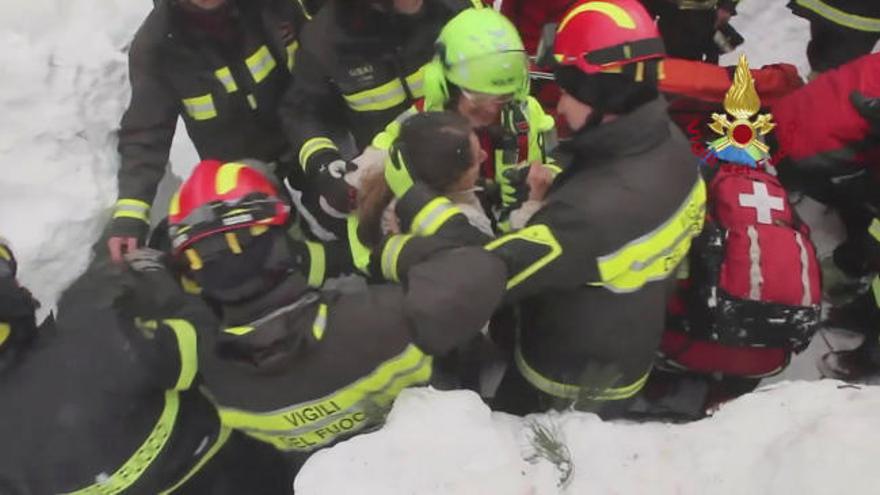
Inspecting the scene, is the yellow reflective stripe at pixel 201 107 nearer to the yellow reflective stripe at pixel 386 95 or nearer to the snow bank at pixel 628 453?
the yellow reflective stripe at pixel 386 95

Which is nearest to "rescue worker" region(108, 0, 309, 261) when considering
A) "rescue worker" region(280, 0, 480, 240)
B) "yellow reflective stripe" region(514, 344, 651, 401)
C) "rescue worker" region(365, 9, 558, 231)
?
"rescue worker" region(280, 0, 480, 240)

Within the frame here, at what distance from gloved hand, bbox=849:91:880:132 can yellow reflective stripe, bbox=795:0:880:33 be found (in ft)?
2.93

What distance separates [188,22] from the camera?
8.94ft

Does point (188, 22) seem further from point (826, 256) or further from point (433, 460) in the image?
point (826, 256)

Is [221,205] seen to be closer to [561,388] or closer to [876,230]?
[561,388]

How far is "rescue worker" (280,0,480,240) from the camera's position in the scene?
2840mm

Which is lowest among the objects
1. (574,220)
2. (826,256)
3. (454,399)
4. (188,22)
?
(826,256)

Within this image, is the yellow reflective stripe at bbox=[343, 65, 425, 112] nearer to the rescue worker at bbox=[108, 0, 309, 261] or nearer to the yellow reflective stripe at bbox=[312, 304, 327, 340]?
the rescue worker at bbox=[108, 0, 309, 261]

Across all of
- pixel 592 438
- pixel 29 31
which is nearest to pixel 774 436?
pixel 592 438

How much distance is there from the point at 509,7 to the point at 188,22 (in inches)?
63.7

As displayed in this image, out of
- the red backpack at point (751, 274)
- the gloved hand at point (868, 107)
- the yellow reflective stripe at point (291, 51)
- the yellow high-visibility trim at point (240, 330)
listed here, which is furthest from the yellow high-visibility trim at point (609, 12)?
the yellow reflective stripe at point (291, 51)

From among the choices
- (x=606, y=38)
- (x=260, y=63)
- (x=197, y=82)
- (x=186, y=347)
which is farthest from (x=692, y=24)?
(x=186, y=347)

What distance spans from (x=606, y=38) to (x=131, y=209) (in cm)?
178

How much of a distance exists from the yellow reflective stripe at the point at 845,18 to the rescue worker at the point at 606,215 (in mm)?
1699
